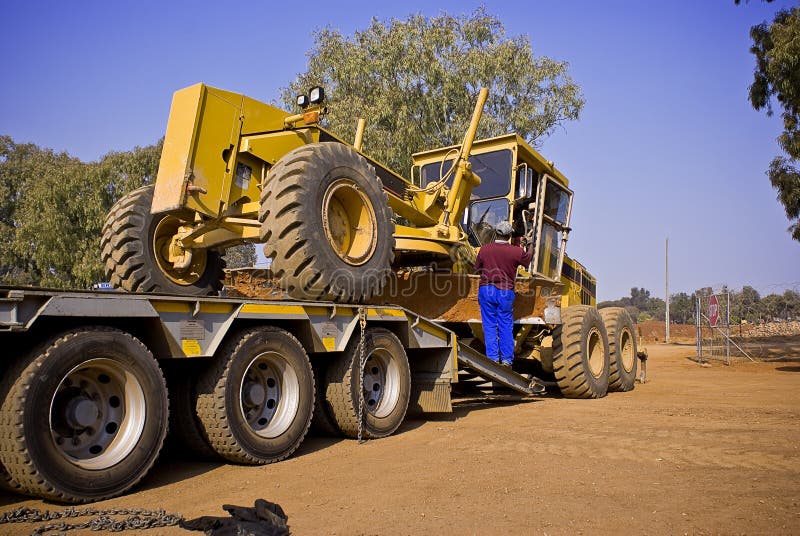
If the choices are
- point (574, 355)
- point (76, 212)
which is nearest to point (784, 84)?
point (574, 355)

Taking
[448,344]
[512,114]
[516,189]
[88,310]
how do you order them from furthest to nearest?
[512,114] → [516,189] → [448,344] → [88,310]

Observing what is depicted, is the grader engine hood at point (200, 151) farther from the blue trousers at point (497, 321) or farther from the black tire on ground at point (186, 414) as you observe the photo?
the blue trousers at point (497, 321)

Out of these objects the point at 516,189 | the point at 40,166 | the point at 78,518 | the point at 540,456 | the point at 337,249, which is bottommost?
the point at 78,518

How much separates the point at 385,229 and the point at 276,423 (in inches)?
88.7

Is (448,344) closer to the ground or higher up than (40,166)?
closer to the ground

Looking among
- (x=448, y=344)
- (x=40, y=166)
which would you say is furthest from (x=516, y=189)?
(x=40, y=166)

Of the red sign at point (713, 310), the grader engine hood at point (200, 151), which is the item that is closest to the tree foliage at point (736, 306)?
the red sign at point (713, 310)

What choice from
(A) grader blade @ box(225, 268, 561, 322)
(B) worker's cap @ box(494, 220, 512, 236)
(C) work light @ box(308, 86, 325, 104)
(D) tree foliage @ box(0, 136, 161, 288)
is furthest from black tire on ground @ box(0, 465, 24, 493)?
(D) tree foliage @ box(0, 136, 161, 288)

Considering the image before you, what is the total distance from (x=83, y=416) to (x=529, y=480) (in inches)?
111

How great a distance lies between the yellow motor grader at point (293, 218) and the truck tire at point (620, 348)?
1.21m

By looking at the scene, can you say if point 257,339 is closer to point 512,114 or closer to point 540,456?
point 540,456

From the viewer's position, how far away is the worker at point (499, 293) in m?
8.10

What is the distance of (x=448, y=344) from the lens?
23.8 feet

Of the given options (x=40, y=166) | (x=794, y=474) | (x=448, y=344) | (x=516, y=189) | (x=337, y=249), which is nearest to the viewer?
(x=794, y=474)
